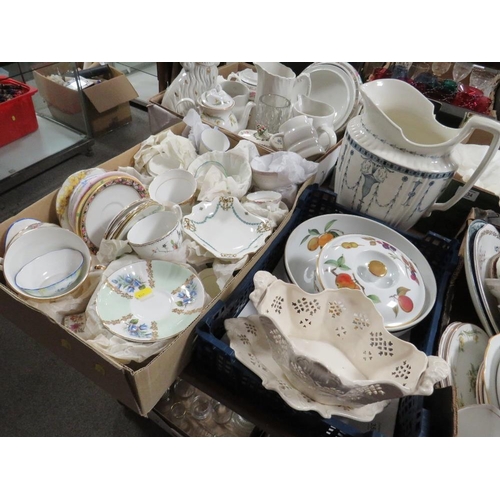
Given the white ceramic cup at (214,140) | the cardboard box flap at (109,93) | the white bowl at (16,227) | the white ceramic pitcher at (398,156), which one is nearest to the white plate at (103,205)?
the white bowl at (16,227)

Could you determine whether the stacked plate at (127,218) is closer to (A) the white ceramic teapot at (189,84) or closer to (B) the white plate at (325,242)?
(B) the white plate at (325,242)

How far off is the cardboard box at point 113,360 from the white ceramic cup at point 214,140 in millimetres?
496

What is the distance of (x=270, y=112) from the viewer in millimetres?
1227

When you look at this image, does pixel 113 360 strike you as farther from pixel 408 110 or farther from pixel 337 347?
pixel 408 110

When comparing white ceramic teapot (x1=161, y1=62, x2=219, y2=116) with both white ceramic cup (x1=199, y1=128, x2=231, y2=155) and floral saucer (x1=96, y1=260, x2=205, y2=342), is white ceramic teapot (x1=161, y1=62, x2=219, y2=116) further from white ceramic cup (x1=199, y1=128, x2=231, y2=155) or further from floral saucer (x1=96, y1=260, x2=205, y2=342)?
floral saucer (x1=96, y1=260, x2=205, y2=342)

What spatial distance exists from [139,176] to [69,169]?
132 cm

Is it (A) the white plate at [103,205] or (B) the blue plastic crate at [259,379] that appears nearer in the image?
(B) the blue plastic crate at [259,379]

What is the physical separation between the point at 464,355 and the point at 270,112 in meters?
0.88

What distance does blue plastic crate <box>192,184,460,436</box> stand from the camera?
63 centimetres

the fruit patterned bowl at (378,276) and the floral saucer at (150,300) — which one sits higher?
the fruit patterned bowl at (378,276)

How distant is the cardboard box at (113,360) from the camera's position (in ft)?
2.04

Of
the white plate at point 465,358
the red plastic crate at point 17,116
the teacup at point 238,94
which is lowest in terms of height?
the red plastic crate at point 17,116

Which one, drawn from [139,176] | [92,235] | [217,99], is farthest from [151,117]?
[92,235]

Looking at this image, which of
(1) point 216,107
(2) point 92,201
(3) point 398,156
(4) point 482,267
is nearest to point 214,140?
(1) point 216,107
